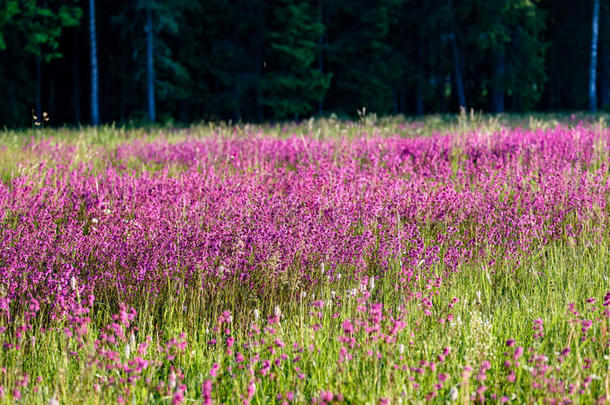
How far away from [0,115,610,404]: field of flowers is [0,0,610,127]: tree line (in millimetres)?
20732

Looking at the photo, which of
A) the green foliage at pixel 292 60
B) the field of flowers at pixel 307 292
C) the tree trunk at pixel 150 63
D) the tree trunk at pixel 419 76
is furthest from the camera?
the tree trunk at pixel 419 76

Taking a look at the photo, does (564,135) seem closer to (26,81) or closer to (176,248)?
(176,248)

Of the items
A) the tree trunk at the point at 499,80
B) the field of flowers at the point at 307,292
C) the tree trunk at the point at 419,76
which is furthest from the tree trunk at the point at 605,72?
the field of flowers at the point at 307,292

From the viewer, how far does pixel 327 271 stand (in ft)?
12.5

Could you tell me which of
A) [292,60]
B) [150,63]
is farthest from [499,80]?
[150,63]

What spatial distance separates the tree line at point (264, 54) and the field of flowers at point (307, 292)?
2073cm

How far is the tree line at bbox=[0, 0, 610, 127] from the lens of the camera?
2831 centimetres

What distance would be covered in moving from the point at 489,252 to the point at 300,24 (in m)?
26.8

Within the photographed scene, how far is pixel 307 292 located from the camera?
3.64 metres

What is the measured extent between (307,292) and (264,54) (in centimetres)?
2815

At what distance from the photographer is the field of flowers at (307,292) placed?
2.53 meters

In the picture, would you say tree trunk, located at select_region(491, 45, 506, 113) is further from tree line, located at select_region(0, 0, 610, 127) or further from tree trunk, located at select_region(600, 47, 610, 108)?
tree trunk, located at select_region(600, 47, 610, 108)

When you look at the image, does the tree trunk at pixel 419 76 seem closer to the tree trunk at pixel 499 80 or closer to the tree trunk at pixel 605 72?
the tree trunk at pixel 499 80

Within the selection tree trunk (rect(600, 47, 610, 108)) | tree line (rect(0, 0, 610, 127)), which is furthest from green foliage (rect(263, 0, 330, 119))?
tree trunk (rect(600, 47, 610, 108))
